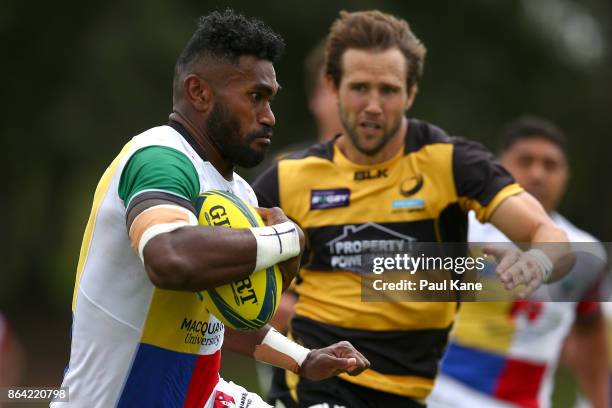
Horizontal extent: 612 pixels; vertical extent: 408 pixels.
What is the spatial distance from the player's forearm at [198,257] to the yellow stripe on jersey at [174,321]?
0.45m

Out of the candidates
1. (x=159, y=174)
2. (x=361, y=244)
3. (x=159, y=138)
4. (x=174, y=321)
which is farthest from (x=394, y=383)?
(x=159, y=174)

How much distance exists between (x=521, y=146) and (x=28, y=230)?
59.1 ft

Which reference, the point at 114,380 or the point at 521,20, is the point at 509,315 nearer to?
the point at 114,380

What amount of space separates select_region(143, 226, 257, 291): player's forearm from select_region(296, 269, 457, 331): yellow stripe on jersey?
6.31ft

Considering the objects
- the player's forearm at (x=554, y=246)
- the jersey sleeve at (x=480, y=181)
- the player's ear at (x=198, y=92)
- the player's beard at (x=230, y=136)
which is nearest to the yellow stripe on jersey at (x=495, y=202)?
the jersey sleeve at (x=480, y=181)

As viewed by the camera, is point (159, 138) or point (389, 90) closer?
point (159, 138)

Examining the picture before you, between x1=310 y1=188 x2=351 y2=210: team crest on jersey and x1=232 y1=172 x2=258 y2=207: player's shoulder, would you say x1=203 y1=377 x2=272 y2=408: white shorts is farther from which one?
x1=310 y1=188 x2=351 y2=210: team crest on jersey

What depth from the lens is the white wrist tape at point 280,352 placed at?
444 cm

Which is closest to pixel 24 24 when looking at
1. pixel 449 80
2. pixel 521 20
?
pixel 449 80

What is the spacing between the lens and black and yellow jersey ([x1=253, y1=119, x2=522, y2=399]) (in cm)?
543

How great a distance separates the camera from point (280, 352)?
4.50 metres

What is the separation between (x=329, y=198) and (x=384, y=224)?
0.33 metres

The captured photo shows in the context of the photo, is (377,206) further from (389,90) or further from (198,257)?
(198,257)

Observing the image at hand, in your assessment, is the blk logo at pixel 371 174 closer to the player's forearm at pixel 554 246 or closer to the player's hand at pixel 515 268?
the player's forearm at pixel 554 246
